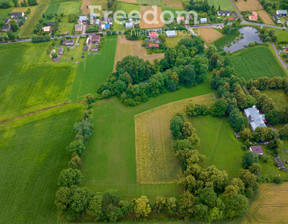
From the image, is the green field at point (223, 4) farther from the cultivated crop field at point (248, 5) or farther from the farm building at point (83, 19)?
the farm building at point (83, 19)

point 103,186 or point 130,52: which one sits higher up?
point 130,52

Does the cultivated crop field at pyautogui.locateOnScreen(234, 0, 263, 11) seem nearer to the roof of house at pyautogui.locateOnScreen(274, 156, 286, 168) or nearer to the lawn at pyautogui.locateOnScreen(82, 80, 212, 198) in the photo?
the lawn at pyautogui.locateOnScreen(82, 80, 212, 198)

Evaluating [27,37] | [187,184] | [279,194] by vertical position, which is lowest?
[279,194]

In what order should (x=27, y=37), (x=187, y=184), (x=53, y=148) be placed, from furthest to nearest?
(x=27, y=37)
(x=53, y=148)
(x=187, y=184)

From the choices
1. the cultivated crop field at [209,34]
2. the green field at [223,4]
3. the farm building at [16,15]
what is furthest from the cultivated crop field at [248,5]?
the farm building at [16,15]

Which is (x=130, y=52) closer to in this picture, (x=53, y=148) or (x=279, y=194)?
(x=53, y=148)

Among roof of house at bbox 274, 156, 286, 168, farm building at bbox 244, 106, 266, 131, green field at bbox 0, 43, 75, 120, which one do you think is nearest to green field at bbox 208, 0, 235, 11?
farm building at bbox 244, 106, 266, 131

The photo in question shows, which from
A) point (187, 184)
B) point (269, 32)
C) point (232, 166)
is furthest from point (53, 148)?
point (269, 32)
